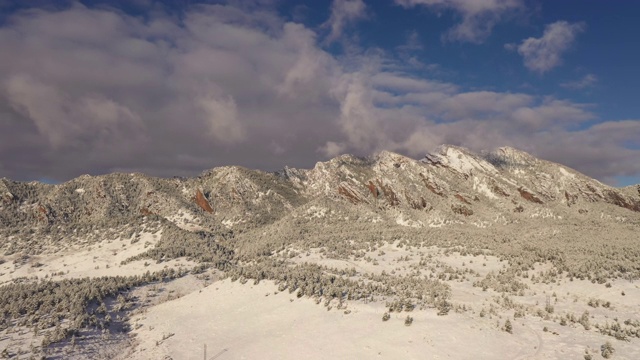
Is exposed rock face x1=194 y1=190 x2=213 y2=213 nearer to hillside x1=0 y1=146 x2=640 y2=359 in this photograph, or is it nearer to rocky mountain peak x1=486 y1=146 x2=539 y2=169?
hillside x1=0 y1=146 x2=640 y2=359

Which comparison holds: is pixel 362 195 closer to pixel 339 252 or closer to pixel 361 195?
pixel 361 195

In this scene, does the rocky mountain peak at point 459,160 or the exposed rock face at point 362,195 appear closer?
the exposed rock face at point 362,195

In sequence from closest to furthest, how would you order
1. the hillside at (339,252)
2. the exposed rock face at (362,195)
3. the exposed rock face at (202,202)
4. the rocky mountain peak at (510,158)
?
the hillside at (339,252) → the exposed rock face at (362,195) → the exposed rock face at (202,202) → the rocky mountain peak at (510,158)

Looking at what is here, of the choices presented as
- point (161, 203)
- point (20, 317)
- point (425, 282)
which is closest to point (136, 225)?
point (161, 203)

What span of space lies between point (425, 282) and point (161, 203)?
65461mm

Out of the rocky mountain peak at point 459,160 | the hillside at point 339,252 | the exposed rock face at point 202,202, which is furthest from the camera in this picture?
the rocky mountain peak at point 459,160

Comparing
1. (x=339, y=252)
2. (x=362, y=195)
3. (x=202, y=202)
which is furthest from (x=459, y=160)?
(x=202, y=202)

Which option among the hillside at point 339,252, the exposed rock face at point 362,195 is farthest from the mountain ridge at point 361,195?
the hillside at point 339,252

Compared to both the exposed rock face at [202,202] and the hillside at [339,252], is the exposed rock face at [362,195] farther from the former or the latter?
the hillside at [339,252]

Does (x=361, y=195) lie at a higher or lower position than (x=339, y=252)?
higher

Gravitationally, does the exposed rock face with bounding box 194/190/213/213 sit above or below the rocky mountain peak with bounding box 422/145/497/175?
below

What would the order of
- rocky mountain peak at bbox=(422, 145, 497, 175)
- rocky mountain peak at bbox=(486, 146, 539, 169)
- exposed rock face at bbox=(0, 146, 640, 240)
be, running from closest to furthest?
exposed rock face at bbox=(0, 146, 640, 240)
rocky mountain peak at bbox=(422, 145, 497, 175)
rocky mountain peak at bbox=(486, 146, 539, 169)

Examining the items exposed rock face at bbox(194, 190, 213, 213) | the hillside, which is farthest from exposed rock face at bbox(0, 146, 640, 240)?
the hillside

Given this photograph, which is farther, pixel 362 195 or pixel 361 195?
pixel 362 195
